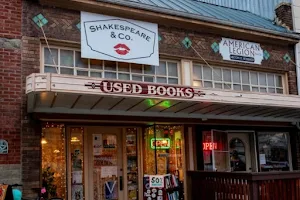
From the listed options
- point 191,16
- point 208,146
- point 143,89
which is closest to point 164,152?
point 208,146

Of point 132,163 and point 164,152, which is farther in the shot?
point 164,152

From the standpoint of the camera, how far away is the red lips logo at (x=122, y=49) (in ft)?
31.3

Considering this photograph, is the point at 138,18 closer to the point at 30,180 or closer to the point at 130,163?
the point at 130,163

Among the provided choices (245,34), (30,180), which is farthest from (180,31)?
(30,180)

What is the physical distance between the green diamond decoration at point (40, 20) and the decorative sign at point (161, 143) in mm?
4062

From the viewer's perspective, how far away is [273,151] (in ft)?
40.9

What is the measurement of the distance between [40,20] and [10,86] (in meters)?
1.65

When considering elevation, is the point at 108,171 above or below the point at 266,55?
below

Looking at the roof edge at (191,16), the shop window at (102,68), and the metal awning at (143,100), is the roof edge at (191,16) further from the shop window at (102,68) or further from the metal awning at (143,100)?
the metal awning at (143,100)

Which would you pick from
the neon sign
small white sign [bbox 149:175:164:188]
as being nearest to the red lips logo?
small white sign [bbox 149:175:164:188]

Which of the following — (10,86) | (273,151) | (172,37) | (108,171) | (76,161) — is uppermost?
(172,37)

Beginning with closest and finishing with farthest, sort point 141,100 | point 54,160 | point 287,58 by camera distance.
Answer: point 141,100
point 54,160
point 287,58

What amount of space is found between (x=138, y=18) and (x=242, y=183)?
4736 millimetres

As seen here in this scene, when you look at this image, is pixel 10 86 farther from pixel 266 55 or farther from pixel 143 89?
pixel 266 55
